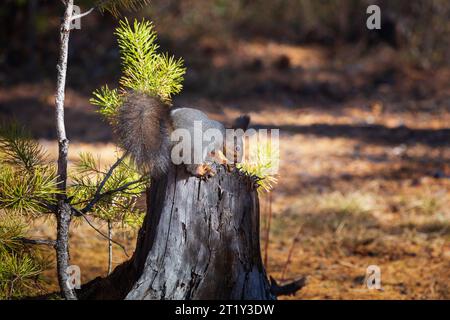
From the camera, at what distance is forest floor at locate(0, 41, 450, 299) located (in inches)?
159

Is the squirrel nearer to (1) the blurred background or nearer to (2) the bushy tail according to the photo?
(2) the bushy tail

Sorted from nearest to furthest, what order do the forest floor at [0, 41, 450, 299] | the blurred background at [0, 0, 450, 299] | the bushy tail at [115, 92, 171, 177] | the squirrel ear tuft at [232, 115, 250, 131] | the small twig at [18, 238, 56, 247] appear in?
1. the bushy tail at [115, 92, 171, 177]
2. the small twig at [18, 238, 56, 247]
3. the squirrel ear tuft at [232, 115, 250, 131]
4. the forest floor at [0, 41, 450, 299]
5. the blurred background at [0, 0, 450, 299]

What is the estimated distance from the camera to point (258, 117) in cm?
709

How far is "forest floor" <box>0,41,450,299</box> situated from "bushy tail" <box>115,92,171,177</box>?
2.13 ft

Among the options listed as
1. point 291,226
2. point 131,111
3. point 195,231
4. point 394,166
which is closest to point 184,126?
point 131,111

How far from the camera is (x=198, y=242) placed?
247 centimetres

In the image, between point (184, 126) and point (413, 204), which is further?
point (413, 204)

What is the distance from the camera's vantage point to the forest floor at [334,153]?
4043 mm

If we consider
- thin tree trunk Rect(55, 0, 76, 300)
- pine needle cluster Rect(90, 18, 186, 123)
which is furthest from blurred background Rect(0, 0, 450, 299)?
pine needle cluster Rect(90, 18, 186, 123)

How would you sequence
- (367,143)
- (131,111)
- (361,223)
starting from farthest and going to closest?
(367,143) → (361,223) → (131,111)

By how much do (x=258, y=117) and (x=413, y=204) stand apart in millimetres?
2512

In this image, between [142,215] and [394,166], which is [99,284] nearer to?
[142,215]

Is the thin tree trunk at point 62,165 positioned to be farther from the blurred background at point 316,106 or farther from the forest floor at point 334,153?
the blurred background at point 316,106

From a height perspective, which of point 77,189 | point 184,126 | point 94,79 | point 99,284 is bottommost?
point 99,284
